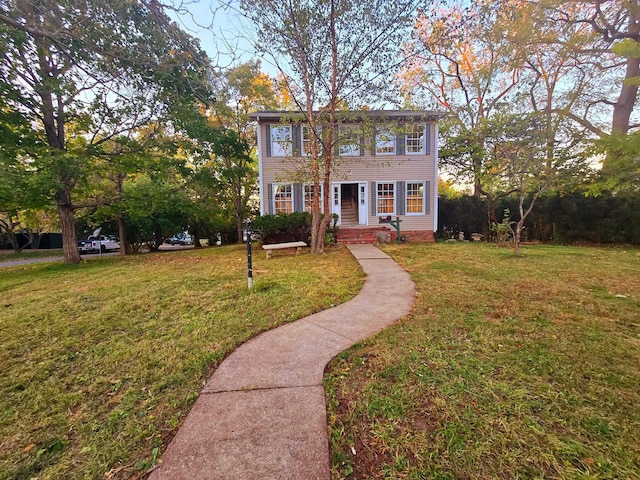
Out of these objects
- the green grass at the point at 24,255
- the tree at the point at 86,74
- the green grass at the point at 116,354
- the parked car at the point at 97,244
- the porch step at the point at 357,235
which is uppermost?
the tree at the point at 86,74

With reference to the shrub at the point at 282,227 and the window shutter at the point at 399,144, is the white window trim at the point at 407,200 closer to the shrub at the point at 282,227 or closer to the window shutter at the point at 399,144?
the window shutter at the point at 399,144

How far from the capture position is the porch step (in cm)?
→ 1114

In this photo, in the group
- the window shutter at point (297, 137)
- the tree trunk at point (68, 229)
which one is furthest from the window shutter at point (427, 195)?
the tree trunk at point (68, 229)

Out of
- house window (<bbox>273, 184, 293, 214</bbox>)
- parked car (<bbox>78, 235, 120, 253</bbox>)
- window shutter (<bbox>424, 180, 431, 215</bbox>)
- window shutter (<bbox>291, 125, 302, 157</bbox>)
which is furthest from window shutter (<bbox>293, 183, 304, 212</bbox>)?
parked car (<bbox>78, 235, 120, 253</bbox>)

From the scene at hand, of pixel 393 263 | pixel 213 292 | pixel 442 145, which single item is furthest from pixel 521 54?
pixel 213 292

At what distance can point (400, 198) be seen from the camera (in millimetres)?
12414

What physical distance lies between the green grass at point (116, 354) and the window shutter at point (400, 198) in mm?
7740

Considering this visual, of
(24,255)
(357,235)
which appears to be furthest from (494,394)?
(24,255)

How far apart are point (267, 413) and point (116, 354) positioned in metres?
1.88

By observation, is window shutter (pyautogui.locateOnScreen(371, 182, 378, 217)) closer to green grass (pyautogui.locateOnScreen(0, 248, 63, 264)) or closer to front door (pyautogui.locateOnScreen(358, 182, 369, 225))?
front door (pyautogui.locateOnScreen(358, 182, 369, 225))

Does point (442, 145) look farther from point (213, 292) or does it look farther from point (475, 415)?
point (475, 415)

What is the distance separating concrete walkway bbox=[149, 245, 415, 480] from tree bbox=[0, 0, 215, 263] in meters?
3.57

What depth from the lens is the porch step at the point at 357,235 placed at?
11141 millimetres

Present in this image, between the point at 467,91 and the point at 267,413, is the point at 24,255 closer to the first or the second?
the point at 267,413
